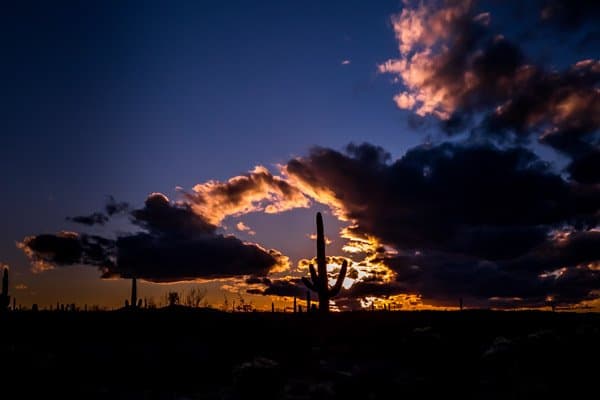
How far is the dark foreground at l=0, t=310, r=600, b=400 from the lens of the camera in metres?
13.0

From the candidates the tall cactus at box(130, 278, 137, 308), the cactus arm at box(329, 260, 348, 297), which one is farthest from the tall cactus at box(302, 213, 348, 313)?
the tall cactus at box(130, 278, 137, 308)

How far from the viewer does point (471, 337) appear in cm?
2283

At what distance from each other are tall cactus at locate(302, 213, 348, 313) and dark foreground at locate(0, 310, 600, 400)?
16.6 ft

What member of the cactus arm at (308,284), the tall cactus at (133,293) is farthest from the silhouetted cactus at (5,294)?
the cactus arm at (308,284)

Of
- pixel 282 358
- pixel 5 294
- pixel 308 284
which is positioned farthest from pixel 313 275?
pixel 5 294

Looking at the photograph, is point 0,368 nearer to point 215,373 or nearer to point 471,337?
point 215,373

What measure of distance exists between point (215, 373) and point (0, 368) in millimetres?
6372

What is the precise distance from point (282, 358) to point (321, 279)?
1294cm

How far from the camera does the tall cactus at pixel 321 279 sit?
3084 centimetres

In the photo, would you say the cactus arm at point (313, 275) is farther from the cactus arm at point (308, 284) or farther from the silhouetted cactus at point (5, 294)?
the silhouetted cactus at point (5, 294)

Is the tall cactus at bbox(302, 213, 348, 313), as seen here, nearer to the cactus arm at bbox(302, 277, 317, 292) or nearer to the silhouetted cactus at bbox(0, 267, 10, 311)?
the cactus arm at bbox(302, 277, 317, 292)

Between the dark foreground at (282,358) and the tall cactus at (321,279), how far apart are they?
199 inches

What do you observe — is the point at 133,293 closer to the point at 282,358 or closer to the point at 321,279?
the point at 321,279

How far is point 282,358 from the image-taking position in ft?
59.7
